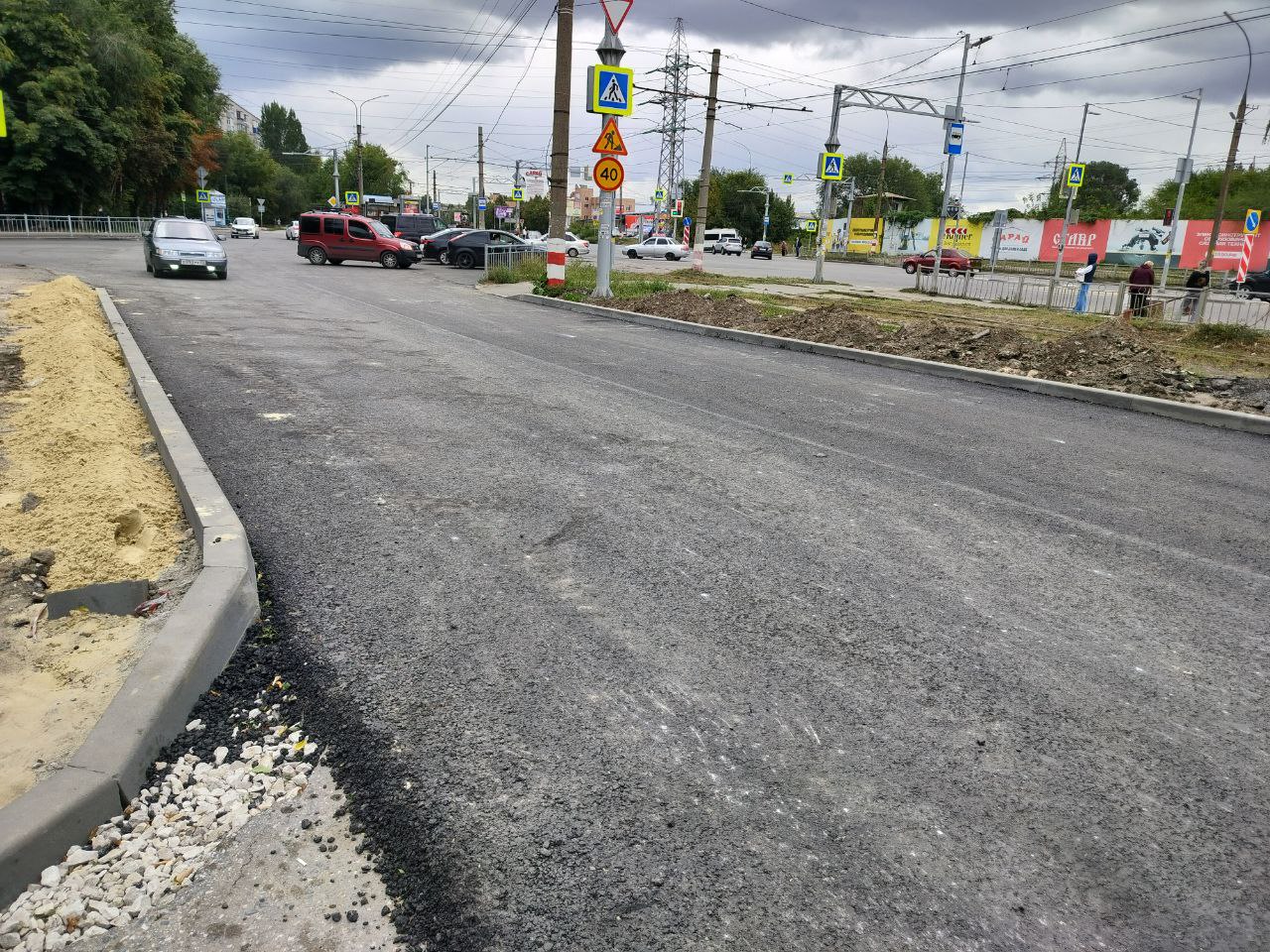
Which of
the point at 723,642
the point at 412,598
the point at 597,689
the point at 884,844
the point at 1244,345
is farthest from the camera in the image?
the point at 1244,345

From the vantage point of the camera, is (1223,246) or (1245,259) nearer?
(1245,259)

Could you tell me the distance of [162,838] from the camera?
232 cm

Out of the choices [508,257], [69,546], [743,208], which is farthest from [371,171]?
[69,546]

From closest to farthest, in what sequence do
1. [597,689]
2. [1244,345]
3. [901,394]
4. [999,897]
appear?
1. [999,897]
2. [597,689]
3. [901,394]
4. [1244,345]

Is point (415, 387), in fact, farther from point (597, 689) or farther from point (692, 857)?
point (692, 857)

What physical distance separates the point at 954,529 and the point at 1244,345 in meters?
13.6

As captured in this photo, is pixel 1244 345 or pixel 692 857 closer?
pixel 692 857

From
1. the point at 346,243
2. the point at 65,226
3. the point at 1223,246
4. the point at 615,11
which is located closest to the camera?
the point at 615,11

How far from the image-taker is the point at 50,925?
6.70 ft

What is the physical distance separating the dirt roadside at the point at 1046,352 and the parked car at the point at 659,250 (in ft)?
134

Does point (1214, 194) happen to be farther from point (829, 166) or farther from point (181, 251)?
point (181, 251)

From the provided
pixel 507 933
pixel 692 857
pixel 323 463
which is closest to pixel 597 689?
pixel 692 857

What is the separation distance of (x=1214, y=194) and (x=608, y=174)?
71.2 meters

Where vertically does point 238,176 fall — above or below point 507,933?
above
